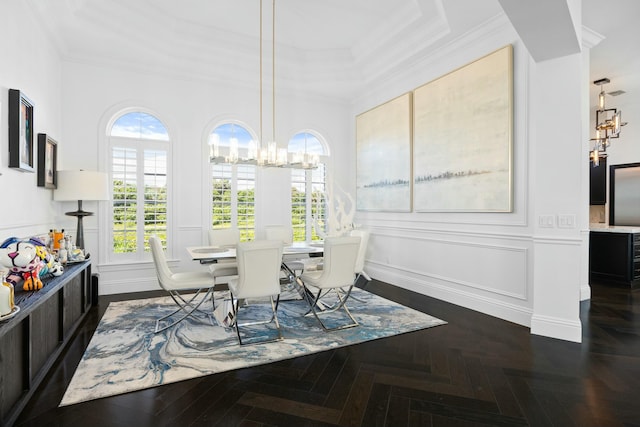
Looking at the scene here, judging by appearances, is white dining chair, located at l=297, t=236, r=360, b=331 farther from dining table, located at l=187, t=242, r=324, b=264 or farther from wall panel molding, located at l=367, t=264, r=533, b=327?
wall panel molding, located at l=367, t=264, r=533, b=327

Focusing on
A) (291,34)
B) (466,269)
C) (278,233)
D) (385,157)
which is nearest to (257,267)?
(278,233)

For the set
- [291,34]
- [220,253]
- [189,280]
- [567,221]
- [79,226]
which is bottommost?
[189,280]

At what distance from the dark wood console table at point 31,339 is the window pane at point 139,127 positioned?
271 cm

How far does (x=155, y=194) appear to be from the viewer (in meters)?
5.56

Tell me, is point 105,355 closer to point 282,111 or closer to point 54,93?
point 54,93

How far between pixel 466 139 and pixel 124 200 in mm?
5086

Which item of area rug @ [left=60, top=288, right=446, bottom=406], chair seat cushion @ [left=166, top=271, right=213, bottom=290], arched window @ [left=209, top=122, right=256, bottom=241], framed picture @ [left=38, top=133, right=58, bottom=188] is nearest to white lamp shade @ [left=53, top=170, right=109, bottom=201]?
framed picture @ [left=38, top=133, right=58, bottom=188]

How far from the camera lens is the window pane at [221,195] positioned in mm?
5973

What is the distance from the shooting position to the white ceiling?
419 cm

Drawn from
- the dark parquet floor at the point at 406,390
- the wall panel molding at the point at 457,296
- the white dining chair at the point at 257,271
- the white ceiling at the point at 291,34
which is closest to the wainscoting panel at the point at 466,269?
the wall panel molding at the point at 457,296

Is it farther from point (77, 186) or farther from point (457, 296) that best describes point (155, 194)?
point (457, 296)

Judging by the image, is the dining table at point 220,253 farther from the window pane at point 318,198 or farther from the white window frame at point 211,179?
the window pane at point 318,198

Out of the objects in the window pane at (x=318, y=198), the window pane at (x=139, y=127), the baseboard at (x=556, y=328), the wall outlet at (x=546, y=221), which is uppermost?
the window pane at (x=139, y=127)

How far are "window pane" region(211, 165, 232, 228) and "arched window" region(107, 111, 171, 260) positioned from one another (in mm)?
735
